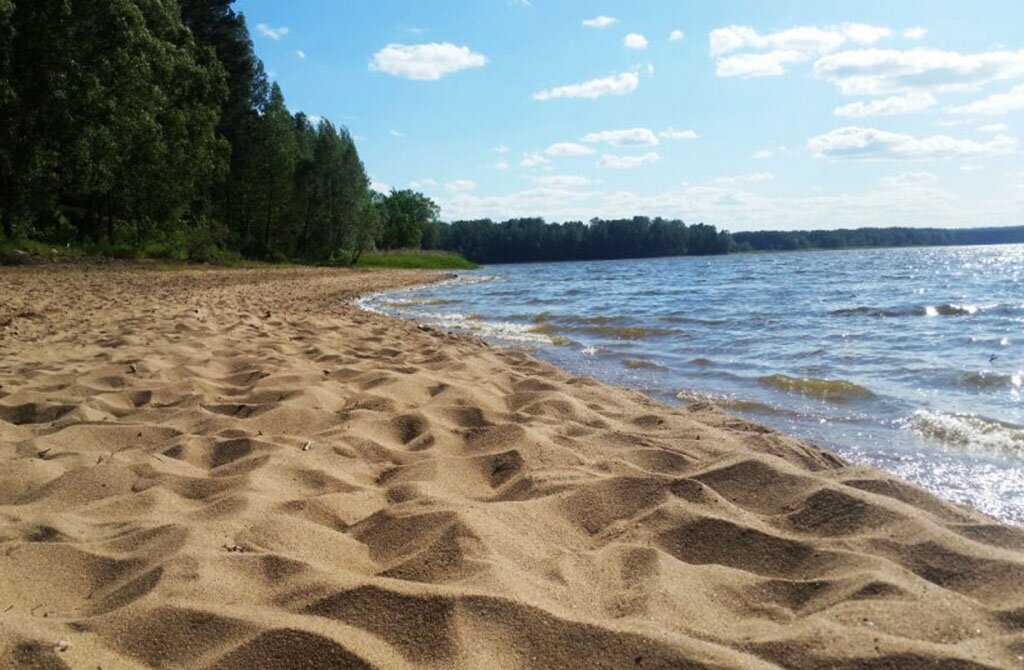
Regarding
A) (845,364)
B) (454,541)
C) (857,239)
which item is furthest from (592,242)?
(454,541)

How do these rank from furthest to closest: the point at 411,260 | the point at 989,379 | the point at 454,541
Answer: the point at 411,260
the point at 989,379
the point at 454,541

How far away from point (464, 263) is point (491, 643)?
70.1 metres

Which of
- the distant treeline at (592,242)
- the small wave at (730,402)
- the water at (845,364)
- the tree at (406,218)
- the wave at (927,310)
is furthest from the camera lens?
the distant treeline at (592,242)

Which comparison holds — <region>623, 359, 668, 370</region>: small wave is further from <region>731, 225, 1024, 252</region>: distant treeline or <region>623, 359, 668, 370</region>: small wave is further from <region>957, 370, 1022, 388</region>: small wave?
<region>731, 225, 1024, 252</region>: distant treeline

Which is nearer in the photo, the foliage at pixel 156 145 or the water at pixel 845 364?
the water at pixel 845 364

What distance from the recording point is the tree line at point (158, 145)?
1911cm

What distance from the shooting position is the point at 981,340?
10.4 m

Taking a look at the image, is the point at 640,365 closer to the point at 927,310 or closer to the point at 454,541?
the point at 454,541

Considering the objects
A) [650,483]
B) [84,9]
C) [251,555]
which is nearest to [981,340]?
[650,483]

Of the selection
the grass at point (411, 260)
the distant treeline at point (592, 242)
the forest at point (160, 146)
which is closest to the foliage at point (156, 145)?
the forest at point (160, 146)

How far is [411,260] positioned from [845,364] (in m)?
54.2

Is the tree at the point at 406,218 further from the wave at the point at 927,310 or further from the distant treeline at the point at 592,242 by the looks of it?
the wave at the point at 927,310

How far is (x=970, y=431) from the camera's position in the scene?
5.04m

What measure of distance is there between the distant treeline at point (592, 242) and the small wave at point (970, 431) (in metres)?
122
